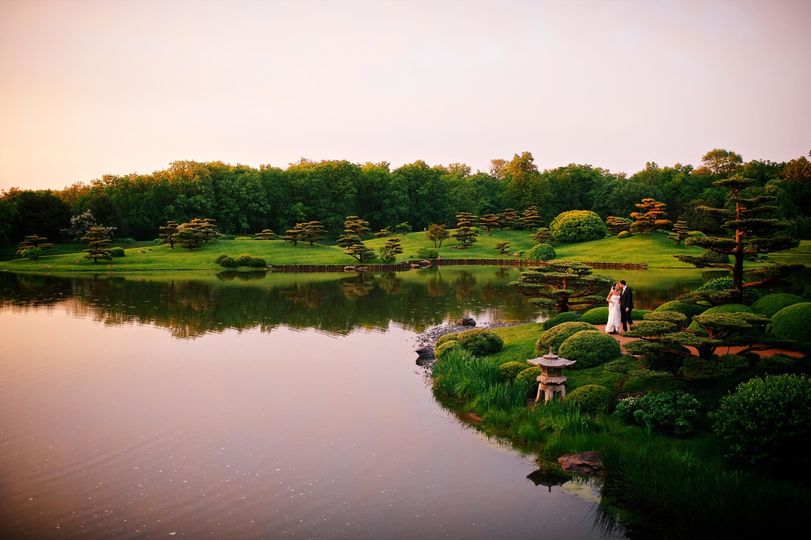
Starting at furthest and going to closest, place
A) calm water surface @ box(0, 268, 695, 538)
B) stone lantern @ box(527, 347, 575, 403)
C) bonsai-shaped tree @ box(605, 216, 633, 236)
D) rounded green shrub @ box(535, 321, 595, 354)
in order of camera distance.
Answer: bonsai-shaped tree @ box(605, 216, 633, 236) → rounded green shrub @ box(535, 321, 595, 354) → stone lantern @ box(527, 347, 575, 403) → calm water surface @ box(0, 268, 695, 538)

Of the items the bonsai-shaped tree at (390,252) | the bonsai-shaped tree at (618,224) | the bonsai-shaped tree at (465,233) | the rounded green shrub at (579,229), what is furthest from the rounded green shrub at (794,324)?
the bonsai-shaped tree at (618,224)

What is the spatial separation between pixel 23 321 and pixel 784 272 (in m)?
34.9

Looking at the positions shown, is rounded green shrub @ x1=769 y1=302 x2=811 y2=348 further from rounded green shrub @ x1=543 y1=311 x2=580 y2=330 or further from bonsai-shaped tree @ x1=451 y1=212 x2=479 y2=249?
bonsai-shaped tree @ x1=451 y1=212 x2=479 y2=249

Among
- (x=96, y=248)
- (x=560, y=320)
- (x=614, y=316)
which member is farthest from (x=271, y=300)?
(x=96, y=248)

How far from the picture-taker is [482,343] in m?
20.6

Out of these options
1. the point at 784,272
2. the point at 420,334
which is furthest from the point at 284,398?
the point at 784,272

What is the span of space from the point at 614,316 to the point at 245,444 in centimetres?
1327

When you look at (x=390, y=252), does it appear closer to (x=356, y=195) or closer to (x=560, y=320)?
(x=356, y=195)

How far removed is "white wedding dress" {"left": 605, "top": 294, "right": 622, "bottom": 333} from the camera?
20.0m

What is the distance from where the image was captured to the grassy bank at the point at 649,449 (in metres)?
9.55

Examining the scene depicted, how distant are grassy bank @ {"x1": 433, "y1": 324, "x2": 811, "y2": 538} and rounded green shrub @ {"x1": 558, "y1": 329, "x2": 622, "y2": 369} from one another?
0.32 metres

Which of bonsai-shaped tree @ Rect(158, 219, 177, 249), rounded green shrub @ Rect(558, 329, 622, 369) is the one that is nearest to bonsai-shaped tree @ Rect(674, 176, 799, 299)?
rounded green shrub @ Rect(558, 329, 622, 369)

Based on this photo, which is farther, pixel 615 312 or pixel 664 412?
pixel 615 312

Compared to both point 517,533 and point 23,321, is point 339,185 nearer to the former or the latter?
point 23,321
